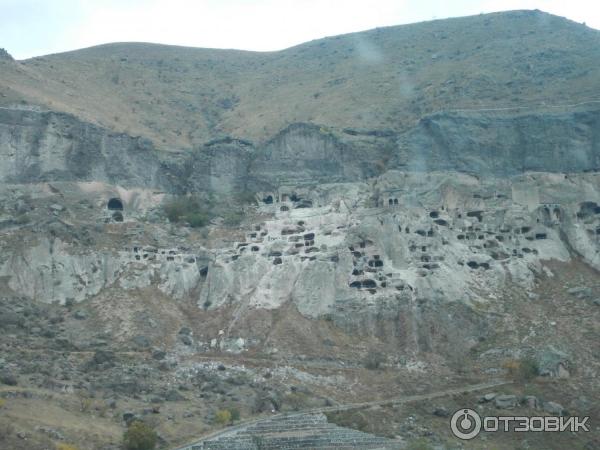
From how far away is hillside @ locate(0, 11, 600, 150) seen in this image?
2813 inches

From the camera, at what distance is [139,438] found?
3578 centimetres

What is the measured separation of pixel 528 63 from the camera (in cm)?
7538

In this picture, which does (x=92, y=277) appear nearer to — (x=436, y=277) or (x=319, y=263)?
(x=319, y=263)

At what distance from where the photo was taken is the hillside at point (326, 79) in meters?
71.4

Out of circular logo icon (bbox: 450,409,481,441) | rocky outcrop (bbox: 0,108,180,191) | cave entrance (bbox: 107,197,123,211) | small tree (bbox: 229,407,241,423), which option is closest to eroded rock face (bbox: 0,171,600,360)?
cave entrance (bbox: 107,197,123,211)

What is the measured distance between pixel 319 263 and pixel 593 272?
16292 millimetres

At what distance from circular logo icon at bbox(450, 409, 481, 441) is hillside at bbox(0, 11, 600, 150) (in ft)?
104

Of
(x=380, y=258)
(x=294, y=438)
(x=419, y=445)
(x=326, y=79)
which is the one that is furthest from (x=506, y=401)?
(x=326, y=79)

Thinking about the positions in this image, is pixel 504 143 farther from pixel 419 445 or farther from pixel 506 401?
pixel 419 445

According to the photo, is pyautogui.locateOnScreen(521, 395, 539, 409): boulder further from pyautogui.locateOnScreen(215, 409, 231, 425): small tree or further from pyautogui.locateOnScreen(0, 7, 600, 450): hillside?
pyautogui.locateOnScreen(215, 409, 231, 425): small tree

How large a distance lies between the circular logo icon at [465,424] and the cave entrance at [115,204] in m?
28.8

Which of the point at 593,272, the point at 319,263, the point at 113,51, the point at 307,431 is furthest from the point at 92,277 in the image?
the point at 113,51

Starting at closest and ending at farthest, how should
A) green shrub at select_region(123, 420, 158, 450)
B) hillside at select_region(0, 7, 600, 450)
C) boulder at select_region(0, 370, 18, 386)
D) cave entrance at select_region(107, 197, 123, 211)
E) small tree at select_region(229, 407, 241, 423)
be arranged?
green shrub at select_region(123, 420, 158, 450) < boulder at select_region(0, 370, 18, 386) < small tree at select_region(229, 407, 241, 423) < hillside at select_region(0, 7, 600, 450) < cave entrance at select_region(107, 197, 123, 211)

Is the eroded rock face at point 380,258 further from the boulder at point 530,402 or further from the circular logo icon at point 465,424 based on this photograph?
the circular logo icon at point 465,424
